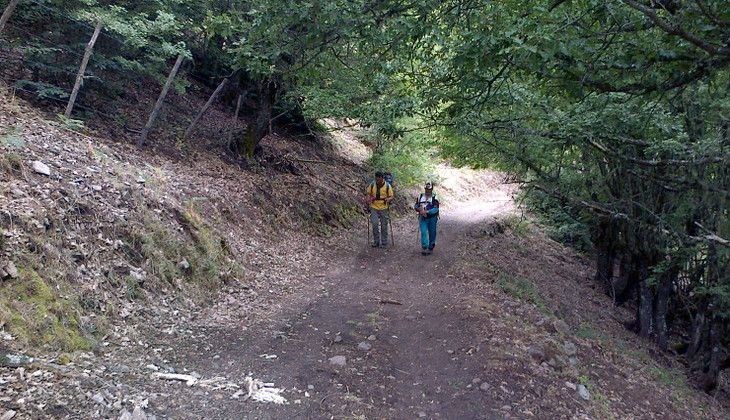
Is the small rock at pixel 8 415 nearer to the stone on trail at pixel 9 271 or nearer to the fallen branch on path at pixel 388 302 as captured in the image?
the stone on trail at pixel 9 271

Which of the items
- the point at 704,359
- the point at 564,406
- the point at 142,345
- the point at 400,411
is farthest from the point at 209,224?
the point at 704,359

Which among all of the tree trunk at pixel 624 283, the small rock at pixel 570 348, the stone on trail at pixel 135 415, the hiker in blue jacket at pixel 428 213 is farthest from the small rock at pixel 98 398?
the tree trunk at pixel 624 283

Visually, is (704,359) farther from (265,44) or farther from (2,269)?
(2,269)

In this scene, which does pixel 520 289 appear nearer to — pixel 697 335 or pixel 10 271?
pixel 697 335

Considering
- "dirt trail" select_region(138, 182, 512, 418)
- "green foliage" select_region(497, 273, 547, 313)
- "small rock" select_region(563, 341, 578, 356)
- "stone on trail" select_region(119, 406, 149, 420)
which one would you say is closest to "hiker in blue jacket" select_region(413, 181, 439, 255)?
"green foliage" select_region(497, 273, 547, 313)

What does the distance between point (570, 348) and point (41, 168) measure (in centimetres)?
796

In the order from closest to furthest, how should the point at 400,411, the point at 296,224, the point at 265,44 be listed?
1. the point at 400,411
2. the point at 265,44
3. the point at 296,224

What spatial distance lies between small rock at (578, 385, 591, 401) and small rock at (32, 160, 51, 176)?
23.9 ft

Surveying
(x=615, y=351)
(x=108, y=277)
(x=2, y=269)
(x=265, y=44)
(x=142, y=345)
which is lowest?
(x=615, y=351)

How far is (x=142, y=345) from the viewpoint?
561cm

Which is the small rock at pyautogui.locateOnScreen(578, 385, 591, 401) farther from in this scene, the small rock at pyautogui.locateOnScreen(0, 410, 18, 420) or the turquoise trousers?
the turquoise trousers

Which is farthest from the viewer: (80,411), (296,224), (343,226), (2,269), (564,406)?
(343,226)

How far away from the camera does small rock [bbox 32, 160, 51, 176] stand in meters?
6.64

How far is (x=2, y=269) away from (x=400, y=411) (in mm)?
4045
